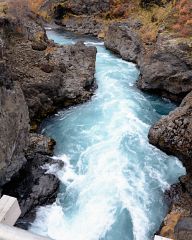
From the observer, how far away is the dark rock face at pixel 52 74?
1098 inches

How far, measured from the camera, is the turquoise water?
1756cm

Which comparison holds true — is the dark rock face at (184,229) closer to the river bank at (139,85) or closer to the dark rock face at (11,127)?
the river bank at (139,85)

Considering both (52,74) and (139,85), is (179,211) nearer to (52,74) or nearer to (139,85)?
(52,74)

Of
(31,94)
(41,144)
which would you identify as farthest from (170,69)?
(41,144)

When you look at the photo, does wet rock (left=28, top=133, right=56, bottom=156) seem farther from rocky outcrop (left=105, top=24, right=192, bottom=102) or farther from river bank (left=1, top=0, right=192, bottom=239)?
rocky outcrop (left=105, top=24, right=192, bottom=102)

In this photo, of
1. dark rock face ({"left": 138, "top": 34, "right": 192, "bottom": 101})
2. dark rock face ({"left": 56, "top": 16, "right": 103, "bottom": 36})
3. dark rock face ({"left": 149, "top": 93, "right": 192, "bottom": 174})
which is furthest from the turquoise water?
dark rock face ({"left": 56, "top": 16, "right": 103, "bottom": 36})

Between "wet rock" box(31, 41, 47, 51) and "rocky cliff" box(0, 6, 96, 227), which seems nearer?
"rocky cliff" box(0, 6, 96, 227)

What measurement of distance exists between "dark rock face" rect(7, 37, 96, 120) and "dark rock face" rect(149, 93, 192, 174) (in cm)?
1069

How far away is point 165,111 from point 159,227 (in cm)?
1384

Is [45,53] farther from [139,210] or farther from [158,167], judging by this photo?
[139,210]

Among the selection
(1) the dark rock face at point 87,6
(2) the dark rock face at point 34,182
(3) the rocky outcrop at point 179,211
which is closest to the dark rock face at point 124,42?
(1) the dark rock face at point 87,6

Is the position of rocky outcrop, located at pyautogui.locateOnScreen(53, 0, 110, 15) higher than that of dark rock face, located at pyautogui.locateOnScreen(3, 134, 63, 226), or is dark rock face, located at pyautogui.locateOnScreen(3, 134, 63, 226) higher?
rocky outcrop, located at pyautogui.locateOnScreen(53, 0, 110, 15)

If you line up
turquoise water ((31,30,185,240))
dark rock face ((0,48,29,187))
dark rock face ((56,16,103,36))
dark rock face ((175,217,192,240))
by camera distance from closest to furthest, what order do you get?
dark rock face ((175,217,192,240))
turquoise water ((31,30,185,240))
dark rock face ((0,48,29,187))
dark rock face ((56,16,103,36))

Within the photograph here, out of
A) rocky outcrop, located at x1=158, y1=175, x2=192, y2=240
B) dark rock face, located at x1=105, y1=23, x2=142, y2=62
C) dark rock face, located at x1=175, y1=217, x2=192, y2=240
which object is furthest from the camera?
dark rock face, located at x1=105, y1=23, x2=142, y2=62
